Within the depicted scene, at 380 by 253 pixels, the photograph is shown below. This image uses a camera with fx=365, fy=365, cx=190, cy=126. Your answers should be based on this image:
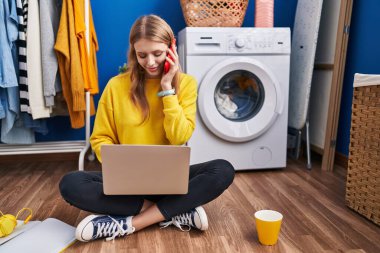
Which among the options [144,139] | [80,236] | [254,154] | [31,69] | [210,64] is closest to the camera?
[80,236]

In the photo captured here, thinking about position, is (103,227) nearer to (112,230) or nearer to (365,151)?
(112,230)

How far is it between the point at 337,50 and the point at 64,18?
1.34m

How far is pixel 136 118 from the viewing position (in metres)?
1.27

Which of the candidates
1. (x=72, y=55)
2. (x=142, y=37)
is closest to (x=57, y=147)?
(x=72, y=55)

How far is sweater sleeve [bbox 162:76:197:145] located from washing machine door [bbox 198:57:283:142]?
0.46 meters

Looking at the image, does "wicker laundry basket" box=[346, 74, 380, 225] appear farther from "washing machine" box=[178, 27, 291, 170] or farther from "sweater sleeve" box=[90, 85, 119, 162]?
"sweater sleeve" box=[90, 85, 119, 162]

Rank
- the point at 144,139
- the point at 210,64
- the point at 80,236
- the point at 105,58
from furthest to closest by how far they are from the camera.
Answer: the point at 105,58
the point at 210,64
the point at 144,139
the point at 80,236

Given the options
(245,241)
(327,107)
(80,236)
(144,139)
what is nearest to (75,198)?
(80,236)

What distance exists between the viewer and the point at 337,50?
185 centimetres

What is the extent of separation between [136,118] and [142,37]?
28 cm

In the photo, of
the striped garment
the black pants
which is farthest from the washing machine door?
the striped garment

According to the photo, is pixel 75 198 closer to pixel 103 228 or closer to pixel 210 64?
pixel 103 228

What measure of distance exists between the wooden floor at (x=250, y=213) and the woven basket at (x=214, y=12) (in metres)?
0.80

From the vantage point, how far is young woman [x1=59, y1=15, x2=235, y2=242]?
1.20 metres
